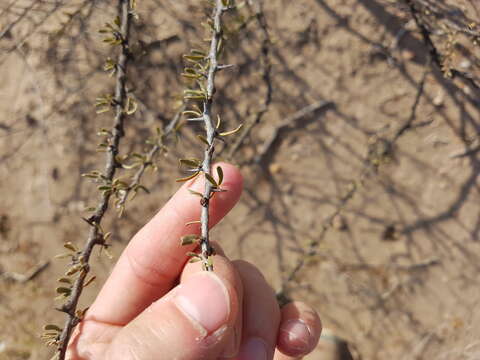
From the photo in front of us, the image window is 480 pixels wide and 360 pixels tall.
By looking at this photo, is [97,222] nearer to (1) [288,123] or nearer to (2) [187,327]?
(2) [187,327]

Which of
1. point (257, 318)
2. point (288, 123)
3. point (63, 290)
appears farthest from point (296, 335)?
point (288, 123)

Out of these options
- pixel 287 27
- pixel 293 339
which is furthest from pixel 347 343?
pixel 287 27

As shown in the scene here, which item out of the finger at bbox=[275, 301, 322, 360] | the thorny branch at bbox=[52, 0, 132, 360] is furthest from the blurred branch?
the thorny branch at bbox=[52, 0, 132, 360]

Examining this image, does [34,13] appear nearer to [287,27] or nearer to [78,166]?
[78,166]

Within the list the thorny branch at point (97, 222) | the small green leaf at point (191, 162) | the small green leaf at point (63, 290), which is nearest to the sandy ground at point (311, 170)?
the thorny branch at point (97, 222)

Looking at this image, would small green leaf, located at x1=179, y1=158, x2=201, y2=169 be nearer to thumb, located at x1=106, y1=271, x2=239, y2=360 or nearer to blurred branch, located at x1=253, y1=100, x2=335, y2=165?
thumb, located at x1=106, y1=271, x2=239, y2=360

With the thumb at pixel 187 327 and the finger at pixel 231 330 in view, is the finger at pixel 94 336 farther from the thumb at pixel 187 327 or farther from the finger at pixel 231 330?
the thumb at pixel 187 327
